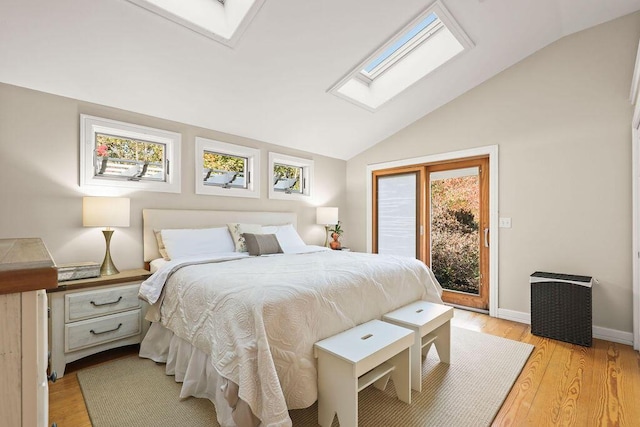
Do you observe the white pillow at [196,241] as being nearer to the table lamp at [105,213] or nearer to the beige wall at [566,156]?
the table lamp at [105,213]

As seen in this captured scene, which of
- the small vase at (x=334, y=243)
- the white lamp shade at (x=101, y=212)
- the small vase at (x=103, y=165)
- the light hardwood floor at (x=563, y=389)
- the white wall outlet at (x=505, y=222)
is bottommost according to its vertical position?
the light hardwood floor at (x=563, y=389)

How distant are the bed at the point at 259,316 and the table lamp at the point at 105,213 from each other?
16.3 inches

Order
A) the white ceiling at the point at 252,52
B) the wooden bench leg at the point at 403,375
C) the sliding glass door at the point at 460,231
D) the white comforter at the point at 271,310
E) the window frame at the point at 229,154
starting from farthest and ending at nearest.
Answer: the sliding glass door at the point at 460,231, the window frame at the point at 229,154, the white ceiling at the point at 252,52, the wooden bench leg at the point at 403,375, the white comforter at the point at 271,310

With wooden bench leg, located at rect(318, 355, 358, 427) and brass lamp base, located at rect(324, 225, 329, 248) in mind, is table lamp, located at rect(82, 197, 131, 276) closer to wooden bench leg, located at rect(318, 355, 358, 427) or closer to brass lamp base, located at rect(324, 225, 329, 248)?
wooden bench leg, located at rect(318, 355, 358, 427)

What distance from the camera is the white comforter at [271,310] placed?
150 cm

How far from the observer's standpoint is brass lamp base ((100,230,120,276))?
8.82 ft

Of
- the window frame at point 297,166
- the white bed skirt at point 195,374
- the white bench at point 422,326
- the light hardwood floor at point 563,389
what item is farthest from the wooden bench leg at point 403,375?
the window frame at point 297,166

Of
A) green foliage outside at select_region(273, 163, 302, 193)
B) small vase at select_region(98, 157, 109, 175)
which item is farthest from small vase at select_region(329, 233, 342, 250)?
small vase at select_region(98, 157, 109, 175)

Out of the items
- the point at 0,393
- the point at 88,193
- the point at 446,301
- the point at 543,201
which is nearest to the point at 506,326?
the point at 446,301

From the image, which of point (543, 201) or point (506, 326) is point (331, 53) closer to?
point (543, 201)

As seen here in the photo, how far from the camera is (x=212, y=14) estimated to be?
8.07 ft

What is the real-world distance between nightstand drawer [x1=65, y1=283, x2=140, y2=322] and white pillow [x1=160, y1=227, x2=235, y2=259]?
0.45 metres

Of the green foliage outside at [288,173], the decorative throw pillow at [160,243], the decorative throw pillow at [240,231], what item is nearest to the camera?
the decorative throw pillow at [160,243]

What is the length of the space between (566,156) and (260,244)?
3273mm
